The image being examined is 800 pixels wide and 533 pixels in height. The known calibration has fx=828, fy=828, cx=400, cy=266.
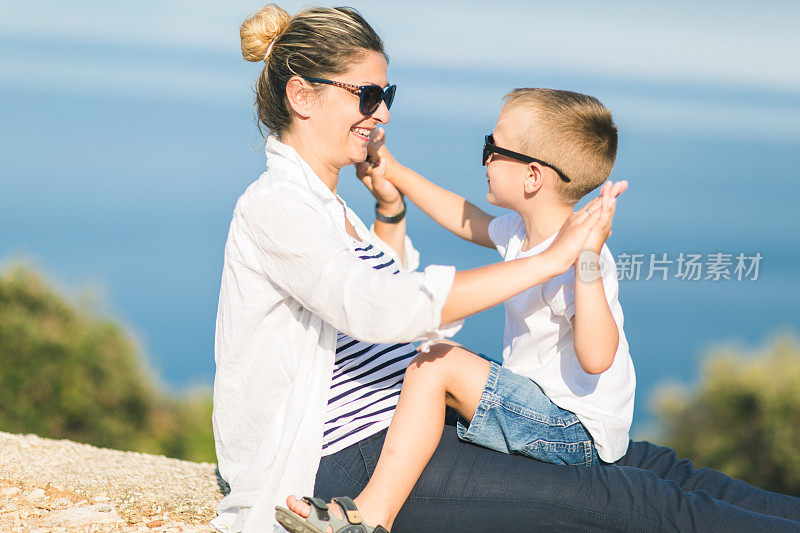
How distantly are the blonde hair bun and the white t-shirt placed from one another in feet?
4.47

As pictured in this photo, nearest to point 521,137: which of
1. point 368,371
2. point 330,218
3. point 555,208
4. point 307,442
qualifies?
point 555,208

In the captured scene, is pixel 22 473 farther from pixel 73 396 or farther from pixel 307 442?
pixel 73 396

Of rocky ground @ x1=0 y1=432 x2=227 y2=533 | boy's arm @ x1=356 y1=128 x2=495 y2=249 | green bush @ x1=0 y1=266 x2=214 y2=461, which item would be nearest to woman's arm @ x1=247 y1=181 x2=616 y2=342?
boy's arm @ x1=356 y1=128 x2=495 y2=249

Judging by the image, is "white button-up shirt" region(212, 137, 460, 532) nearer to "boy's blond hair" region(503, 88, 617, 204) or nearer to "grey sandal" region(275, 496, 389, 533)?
"grey sandal" region(275, 496, 389, 533)

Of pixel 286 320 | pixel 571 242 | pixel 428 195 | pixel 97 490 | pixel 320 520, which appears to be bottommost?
pixel 97 490

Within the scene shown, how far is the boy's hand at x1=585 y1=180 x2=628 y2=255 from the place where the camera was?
2.80 m

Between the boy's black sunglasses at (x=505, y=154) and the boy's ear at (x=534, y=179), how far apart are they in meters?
0.02

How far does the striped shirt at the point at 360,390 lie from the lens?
10.2ft

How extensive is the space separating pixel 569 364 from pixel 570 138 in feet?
2.98

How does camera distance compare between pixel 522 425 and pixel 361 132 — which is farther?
pixel 361 132

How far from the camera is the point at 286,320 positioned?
3.05 meters

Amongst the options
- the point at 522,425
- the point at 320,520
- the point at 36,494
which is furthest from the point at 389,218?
the point at 36,494

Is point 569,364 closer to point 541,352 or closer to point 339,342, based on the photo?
point 541,352

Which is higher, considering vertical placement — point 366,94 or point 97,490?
point 366,94
